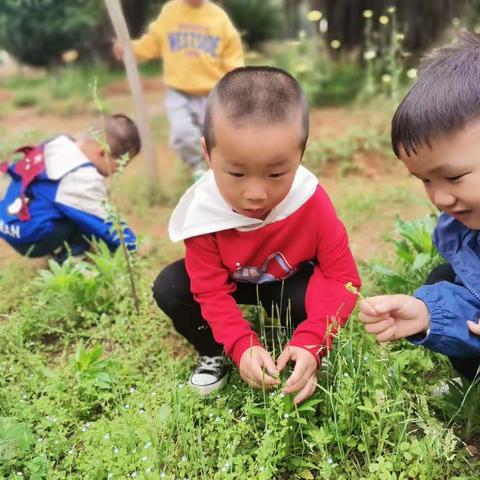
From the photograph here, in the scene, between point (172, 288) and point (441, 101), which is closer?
point (441, 101)

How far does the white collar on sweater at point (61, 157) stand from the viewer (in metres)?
3.14

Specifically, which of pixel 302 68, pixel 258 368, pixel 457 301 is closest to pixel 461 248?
pixel 457 301

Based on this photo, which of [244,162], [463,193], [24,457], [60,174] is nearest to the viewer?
[463,193]

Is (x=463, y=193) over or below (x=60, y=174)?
over

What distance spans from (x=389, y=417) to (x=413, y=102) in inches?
36.7

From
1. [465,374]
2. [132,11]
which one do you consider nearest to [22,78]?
[132,11]

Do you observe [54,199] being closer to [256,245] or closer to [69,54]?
[256,245]

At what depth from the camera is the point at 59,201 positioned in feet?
10.2

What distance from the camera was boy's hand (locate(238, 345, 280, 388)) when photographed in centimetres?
184

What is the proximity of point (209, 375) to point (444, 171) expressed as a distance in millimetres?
1102

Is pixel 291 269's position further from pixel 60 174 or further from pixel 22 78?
pixel 22 78

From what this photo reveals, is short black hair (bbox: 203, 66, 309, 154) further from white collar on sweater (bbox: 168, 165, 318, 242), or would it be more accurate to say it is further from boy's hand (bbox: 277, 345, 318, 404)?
boy's hand (bbox: 277, 345, 318, 404)

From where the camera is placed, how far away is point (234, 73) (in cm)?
186

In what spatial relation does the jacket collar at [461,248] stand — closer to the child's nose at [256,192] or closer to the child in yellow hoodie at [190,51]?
the child's nose at [256,192]
